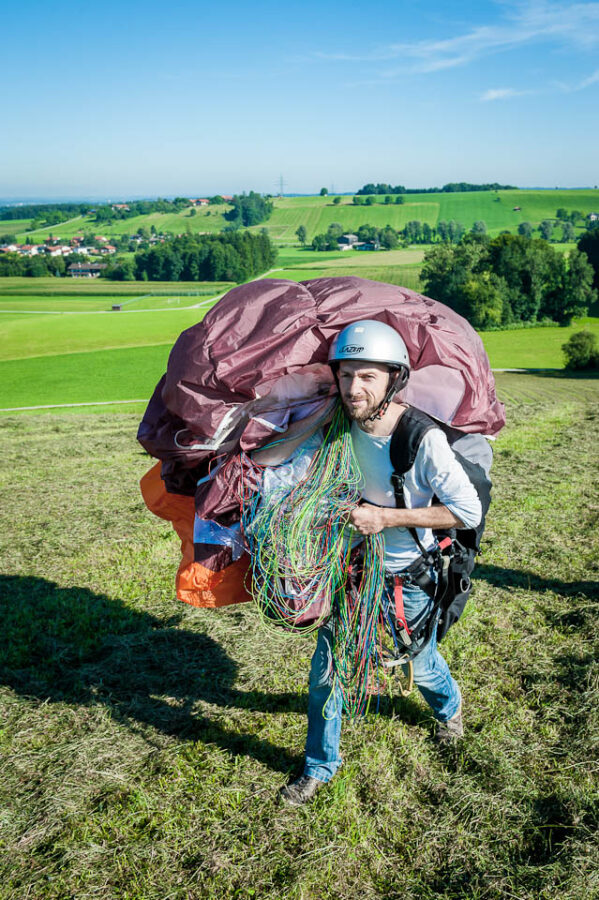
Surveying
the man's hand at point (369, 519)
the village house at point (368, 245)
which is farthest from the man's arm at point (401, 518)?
the village house at point (368, 245)

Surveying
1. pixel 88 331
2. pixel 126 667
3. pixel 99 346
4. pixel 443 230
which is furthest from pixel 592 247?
pixel 126 667

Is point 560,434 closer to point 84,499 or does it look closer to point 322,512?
point 84,499

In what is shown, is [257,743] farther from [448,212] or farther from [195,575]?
[448,212]

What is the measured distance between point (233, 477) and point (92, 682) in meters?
2.38

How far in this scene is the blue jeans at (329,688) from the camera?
3.08 metres

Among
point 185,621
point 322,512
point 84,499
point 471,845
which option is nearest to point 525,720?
point 471,845

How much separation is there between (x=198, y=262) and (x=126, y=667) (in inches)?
3790

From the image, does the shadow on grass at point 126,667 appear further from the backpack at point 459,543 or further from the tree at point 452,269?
the tree at point 452,269

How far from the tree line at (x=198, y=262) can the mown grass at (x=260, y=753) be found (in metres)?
91.7

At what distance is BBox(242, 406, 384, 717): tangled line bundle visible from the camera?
291cm

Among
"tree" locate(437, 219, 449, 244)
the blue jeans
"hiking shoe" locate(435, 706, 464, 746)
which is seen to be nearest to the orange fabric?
the blue jeans

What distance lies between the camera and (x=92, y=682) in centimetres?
435

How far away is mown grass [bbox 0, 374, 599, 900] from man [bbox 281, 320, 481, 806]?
42cm

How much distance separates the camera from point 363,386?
265 centimetres
